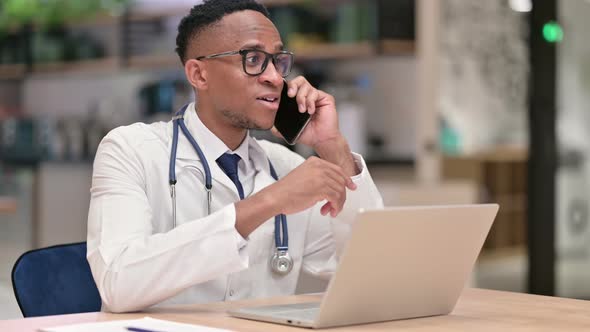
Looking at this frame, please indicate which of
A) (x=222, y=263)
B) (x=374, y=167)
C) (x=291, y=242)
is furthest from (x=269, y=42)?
(x=374, y=167)

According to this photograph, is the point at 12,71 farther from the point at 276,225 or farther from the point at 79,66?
the point at 276,225

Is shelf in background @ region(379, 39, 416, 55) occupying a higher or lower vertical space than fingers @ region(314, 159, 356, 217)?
higher

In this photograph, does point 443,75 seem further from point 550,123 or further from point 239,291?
point 239,291

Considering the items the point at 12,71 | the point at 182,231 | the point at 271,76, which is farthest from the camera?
the point at 12,71

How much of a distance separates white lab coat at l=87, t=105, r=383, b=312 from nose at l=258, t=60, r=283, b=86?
9.1 inches

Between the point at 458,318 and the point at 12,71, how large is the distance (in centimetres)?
706

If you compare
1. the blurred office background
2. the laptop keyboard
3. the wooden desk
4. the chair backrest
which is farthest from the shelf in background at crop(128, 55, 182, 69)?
the laptop keyboard

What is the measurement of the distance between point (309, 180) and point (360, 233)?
425 millimetres

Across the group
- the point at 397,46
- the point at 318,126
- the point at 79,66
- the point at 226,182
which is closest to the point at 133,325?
the point at 226,182

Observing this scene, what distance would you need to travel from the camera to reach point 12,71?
335 inches

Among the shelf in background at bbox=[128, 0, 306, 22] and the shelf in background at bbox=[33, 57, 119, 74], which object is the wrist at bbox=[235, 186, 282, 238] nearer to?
the shelf in background at bbox=[128, 0, 306, 22]

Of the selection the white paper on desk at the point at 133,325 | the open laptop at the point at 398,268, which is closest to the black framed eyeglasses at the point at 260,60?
the open laptop at the point at 398,268

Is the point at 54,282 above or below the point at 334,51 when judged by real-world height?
below

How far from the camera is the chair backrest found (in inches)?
88.7
